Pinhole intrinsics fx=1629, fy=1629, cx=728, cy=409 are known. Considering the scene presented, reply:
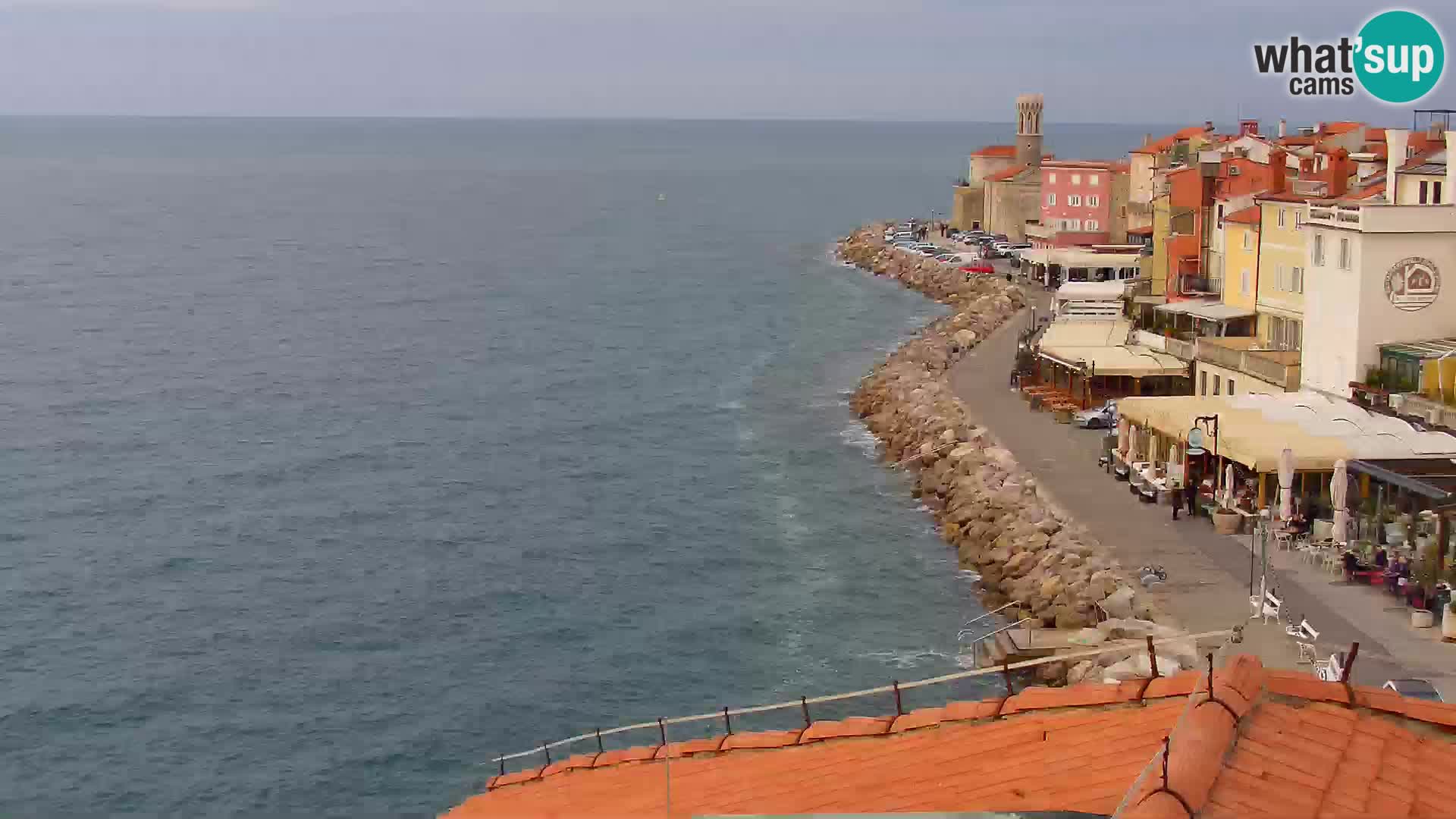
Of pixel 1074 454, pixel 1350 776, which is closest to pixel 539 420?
pixel 1074 454

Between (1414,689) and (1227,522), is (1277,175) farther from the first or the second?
(1414,689)

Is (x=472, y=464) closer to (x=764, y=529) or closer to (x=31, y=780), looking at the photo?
(x=764, y=529)

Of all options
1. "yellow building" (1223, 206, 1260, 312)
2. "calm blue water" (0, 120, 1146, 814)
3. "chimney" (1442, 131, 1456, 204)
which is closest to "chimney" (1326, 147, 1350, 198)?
"yellow building" (1223, 206, 1260, 312)

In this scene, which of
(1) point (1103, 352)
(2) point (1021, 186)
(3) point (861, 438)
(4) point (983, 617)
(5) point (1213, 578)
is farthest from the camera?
(2) point (1021, 186)

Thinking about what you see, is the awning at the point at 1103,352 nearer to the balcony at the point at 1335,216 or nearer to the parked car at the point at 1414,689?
the balcony at the point at 1335,216

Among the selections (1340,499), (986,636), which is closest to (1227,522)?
(1340,499)

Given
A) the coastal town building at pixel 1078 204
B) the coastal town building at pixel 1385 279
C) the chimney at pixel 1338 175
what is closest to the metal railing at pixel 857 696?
the coastal town building at pixel 1385 279

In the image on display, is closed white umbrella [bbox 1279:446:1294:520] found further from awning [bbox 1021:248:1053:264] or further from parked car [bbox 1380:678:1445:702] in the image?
awning [bbox 1021:248:1053:264]
